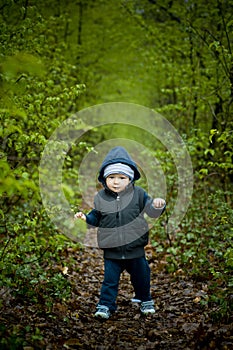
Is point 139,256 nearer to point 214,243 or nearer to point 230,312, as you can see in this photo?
point 230,312

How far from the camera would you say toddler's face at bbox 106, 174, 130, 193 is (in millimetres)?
4602

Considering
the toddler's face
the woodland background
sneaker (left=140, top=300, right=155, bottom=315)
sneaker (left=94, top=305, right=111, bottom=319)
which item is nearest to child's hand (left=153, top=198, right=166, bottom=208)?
the toddler's face

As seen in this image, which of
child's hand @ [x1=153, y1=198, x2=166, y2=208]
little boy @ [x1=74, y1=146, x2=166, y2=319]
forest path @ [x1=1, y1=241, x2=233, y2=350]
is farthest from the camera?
little boy @ [x1=74, y1=146, x2=166, y2=319]

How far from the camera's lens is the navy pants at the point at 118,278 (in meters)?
4.50

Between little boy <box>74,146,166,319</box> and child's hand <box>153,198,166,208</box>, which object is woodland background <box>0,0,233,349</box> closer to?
little boy <box>74,146,166,319</box>

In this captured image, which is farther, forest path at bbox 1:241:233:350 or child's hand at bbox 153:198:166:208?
child's hand at bbox 153:198:166:208

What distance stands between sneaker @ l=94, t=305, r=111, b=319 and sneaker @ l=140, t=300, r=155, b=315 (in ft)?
1.41

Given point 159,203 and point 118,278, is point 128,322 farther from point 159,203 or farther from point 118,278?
point 159,203

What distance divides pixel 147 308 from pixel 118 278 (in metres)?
0.50

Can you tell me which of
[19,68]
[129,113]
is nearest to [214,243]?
[19,68]

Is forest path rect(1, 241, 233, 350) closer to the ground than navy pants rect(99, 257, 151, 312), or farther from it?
closer to the ground

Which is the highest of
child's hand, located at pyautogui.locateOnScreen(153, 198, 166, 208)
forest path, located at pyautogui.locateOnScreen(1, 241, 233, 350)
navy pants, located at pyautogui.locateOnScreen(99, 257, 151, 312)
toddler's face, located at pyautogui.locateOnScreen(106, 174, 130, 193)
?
toddler's face, located at pyautogui.locateOnScreen(106, 174, 130, 193)

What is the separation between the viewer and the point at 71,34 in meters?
11.8

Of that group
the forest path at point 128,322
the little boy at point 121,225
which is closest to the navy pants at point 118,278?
the little boy at point 121,225
